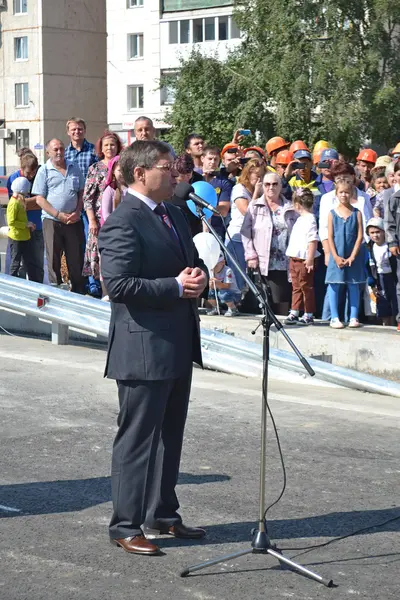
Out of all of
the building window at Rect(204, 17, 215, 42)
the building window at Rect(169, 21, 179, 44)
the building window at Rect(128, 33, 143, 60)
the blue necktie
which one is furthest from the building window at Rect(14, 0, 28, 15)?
the blue necktie

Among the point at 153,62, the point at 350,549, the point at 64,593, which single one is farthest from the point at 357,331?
the point at 153,62

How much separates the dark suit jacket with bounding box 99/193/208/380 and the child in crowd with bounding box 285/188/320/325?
6.32 metres

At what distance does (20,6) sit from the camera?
2847 inches

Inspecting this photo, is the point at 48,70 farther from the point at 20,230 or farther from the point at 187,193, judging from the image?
the point at 187,193

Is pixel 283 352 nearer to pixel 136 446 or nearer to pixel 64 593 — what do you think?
pixel 136 446

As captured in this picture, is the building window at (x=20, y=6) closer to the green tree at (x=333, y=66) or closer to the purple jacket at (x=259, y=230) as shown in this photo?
the green tree at (x=333, y=66)

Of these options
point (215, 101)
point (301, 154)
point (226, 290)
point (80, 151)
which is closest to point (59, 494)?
point (226, 290)

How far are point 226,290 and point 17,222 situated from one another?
10.2 feet

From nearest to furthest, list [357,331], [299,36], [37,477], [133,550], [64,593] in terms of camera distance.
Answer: [64,593], [133,550], [37,477], [357,331], [299,36]

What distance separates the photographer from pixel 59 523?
6371mm

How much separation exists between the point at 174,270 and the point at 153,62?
6269 centimetres

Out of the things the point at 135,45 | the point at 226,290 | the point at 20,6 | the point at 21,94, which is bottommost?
the point at 226,290

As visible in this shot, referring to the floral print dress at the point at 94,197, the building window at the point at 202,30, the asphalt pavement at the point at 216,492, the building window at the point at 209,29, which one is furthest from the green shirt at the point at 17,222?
the building window at the point at 209,29

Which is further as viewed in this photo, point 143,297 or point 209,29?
point 209,29
